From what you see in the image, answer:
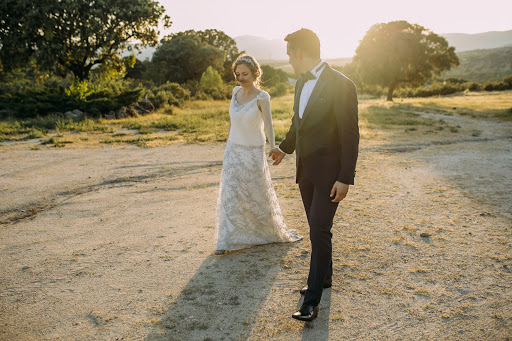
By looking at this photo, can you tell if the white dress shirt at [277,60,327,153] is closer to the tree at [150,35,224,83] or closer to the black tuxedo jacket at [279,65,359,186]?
the black tuxedo jacket at [279,65,359,186]

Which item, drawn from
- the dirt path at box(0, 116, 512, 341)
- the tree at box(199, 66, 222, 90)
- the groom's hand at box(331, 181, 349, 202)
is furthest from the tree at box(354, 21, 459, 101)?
the groom's hand at box(331, 181, 349, 202)

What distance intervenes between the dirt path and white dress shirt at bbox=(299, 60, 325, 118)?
1.64 meters

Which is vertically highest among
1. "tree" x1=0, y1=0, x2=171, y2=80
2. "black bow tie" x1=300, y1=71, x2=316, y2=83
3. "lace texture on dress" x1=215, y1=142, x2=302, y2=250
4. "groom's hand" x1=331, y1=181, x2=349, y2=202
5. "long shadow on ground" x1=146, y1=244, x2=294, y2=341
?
"tree" x1=0, y1=0, x2=171, y2=80

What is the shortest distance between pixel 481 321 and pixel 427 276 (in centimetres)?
72

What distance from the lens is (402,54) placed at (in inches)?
1203

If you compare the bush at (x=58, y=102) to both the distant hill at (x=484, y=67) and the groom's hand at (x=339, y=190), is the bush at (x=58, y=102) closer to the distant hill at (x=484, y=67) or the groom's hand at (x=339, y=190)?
the groom's hand at (x=339, y=190)

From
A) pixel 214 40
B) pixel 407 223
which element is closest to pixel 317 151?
pixel 407 223

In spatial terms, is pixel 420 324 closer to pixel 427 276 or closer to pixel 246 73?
pixel 427 276

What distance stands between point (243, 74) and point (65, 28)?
19086mm

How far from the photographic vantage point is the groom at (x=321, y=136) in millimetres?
2652

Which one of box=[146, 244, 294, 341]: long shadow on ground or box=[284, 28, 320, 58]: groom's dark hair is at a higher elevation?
box=[284, 28, 320, 58]: groom's dark hair

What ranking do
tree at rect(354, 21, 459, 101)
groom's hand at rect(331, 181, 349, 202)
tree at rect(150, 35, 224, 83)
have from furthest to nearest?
1. tree at rect(150, 35, 224, 83)
2. tree at rect(354, 21, 459, 101)
3. groom's hand at rect(331, 181, 349, 202)

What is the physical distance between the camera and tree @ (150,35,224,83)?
146 feet

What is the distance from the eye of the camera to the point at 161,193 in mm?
6523
